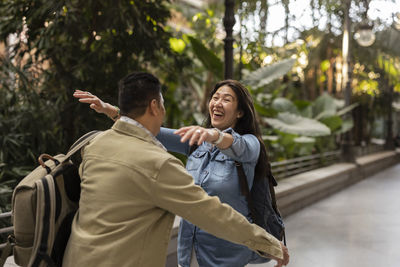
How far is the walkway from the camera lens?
4.92 m

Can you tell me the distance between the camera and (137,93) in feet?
5.14

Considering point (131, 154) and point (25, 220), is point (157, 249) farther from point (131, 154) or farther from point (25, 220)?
point (25, 220)

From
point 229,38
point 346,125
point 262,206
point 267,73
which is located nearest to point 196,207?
point 262,206

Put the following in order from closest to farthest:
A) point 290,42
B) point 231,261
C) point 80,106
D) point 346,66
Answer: point 231,261 → point 80,106 → point 346,66 → point 290,42

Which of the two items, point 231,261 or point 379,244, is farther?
point 379,244

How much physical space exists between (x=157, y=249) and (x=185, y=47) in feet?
26.4

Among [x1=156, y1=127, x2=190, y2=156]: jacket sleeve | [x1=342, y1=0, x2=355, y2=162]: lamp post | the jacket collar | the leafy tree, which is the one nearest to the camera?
the jacket collar

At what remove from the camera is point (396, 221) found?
22.4 ft

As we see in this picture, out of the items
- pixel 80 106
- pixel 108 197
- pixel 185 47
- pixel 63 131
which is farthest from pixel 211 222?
pixel 185 47

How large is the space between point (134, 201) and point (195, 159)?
2.88ft

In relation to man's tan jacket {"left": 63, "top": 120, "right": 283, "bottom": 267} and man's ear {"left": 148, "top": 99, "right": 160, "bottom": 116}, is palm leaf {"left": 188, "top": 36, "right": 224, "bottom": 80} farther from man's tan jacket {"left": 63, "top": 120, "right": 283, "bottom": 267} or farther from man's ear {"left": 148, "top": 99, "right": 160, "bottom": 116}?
man's tan jacket {"left": 63, "top": 120, "right": 283, "bottom": 267}

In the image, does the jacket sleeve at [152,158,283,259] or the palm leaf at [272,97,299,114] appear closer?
the jacket sleeve at [152,158,283,259]

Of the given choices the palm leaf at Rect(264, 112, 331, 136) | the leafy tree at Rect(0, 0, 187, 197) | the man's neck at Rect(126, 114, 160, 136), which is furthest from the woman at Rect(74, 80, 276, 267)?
the palm leaf at Rect(264, 112, 331, 136)

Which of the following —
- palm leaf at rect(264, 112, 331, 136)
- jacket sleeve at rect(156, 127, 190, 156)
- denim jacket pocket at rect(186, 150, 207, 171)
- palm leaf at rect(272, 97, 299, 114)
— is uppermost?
jacket sleeve at rect(156, 127, 190, 156)
